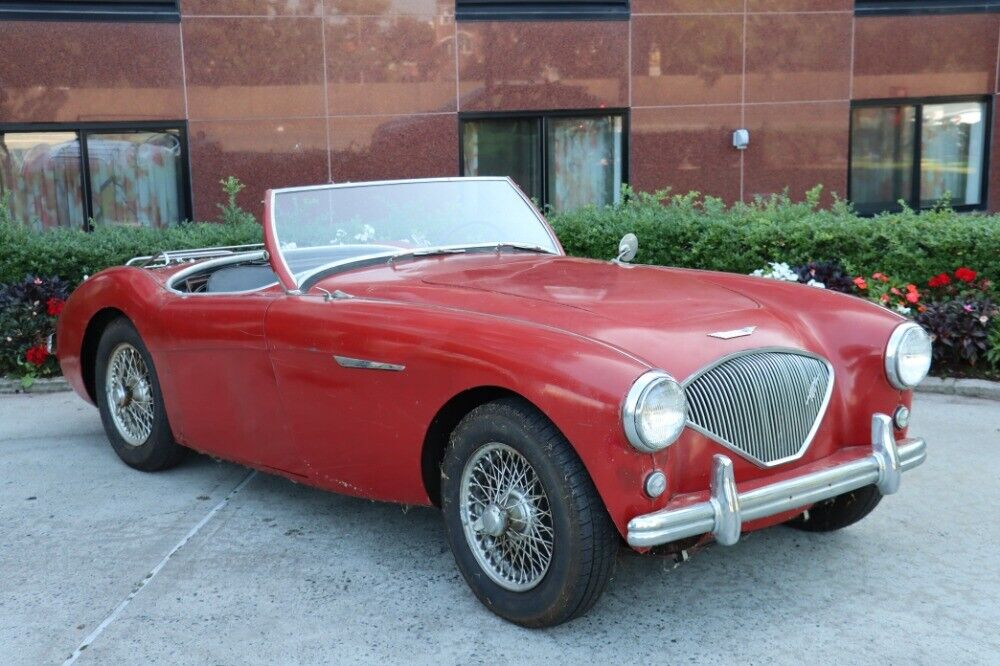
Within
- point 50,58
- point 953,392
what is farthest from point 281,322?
point 50,58

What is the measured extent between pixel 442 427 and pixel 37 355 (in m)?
5.06

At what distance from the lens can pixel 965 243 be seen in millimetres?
7410

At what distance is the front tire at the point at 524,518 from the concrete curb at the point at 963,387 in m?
4.31

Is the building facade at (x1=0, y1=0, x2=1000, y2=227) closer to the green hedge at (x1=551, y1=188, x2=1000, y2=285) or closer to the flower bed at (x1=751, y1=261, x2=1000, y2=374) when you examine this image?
the green hedge at (x1=551, y1=188, x2=1000, y2=285)

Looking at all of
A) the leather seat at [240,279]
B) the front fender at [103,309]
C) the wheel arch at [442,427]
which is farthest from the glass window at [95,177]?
the wheel arch at [442,427]

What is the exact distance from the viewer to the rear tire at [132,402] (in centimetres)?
541

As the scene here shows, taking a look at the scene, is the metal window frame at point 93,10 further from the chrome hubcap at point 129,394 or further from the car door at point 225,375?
the car door at point 225,375

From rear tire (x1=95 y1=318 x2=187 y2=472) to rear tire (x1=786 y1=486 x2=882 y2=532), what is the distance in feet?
10.0

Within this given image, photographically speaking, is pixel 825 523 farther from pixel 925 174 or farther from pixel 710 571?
pixel 925 174

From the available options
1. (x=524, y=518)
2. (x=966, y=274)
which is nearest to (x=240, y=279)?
(x=524, y=518)

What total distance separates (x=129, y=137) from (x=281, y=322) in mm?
7863

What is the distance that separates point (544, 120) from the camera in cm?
1219

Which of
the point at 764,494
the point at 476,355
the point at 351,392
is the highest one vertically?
the point at 476,355

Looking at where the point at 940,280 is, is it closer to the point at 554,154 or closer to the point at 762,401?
the point at 762,401
